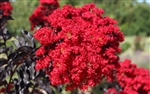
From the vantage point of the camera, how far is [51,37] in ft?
7.69

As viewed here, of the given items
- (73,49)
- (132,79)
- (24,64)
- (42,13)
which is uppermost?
(42,13)

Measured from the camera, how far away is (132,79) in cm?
335

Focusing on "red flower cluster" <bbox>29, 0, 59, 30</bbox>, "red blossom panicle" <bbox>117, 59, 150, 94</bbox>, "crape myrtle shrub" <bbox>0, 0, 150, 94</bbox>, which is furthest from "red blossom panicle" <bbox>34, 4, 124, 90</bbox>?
"red flower cluster" <bbox>29, 0, 59, 30</bbox>

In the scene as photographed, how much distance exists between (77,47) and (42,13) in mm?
1770

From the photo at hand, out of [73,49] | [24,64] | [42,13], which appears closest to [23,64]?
[24,64]

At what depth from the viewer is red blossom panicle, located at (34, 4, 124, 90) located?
7.39 ft

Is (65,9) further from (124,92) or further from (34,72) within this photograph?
(124,92)

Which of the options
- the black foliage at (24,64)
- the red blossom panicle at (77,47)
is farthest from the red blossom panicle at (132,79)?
the red blossom panicle at (77,47)

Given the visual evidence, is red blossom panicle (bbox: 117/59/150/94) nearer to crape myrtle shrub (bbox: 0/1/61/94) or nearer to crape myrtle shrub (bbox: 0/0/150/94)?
crape myrtle shrub (bbox: 0/0/150/94)

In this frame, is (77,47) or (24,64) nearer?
(77,47)

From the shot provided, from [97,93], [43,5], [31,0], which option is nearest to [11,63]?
[43,5]

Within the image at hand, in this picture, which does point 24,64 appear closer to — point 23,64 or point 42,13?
point 23,64

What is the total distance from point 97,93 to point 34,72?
10.2 feet

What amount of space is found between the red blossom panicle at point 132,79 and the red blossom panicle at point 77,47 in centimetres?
77
